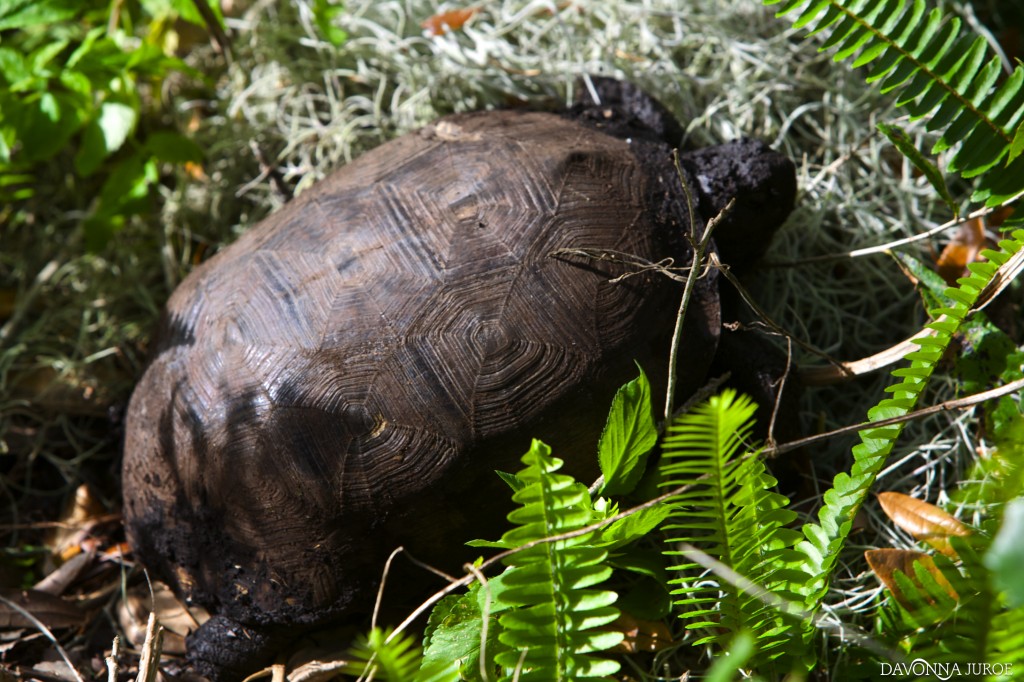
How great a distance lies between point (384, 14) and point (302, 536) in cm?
251

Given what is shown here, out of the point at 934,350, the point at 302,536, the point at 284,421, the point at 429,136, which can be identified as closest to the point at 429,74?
the point at 429,136

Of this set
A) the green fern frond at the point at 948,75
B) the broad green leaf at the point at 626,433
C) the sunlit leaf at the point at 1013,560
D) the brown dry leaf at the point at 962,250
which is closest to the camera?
the sunlit leaf at the point at 1013,560

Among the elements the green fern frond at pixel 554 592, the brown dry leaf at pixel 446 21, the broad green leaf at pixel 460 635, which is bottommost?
the broad green leaf at pixel 460 635

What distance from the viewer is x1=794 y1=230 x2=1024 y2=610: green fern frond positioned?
2.06 m

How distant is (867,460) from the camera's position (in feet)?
6.81

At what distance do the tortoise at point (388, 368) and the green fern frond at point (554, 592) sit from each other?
1.86 feet

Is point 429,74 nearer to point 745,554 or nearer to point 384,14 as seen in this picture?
point 384,14

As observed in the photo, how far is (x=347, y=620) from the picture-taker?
2.69m

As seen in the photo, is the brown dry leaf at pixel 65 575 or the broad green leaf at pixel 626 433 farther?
the brown dry leaf at pixel 65 575

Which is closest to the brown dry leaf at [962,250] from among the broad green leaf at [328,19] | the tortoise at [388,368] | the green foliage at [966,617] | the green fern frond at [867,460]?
the green fern frond at [867,460]

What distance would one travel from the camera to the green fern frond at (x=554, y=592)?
6.04ft

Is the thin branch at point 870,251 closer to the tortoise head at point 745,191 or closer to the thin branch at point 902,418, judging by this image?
the tortoise head at point 745,191

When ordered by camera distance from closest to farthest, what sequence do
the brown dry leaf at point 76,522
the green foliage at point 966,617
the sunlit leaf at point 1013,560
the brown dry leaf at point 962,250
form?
the sunlit leaf at point 1013,560 → the green foliage at point 966,617 → the brown dry leaf at point 962,250 → the brown dry leaf at point 76,522

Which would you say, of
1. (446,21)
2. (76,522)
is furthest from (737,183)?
(76,522)
